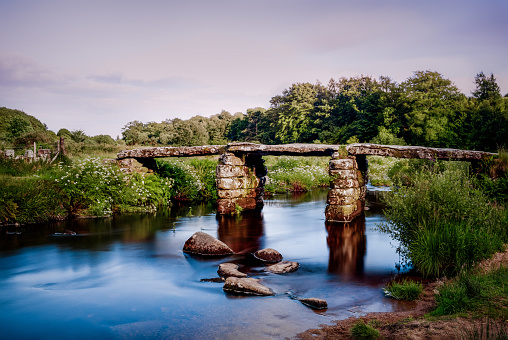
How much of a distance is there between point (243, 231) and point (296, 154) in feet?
11.8

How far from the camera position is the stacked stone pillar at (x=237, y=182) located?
14.2m

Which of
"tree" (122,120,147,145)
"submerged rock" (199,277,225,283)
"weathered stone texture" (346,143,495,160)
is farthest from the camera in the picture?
"tree" (122,120,147,145)

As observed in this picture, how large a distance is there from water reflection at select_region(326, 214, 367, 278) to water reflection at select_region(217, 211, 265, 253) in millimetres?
1948

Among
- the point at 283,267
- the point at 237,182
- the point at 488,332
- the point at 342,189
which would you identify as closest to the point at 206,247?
the point at 283,267

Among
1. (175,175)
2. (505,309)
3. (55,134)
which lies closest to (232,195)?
(175,175)

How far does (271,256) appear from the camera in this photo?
28.7 ft

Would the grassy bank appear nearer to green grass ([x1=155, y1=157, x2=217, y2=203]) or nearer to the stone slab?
green grass ([x1=155, y1=157, x2=217, y2=203])

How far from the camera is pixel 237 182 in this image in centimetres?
1452

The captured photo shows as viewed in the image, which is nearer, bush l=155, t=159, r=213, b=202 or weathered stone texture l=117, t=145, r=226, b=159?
weathered stone texture l=117, t=145, r=226, b=159

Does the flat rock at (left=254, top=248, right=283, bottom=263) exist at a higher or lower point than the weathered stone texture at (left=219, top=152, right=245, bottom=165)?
lower

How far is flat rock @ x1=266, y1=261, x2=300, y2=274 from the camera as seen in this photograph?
7.85m

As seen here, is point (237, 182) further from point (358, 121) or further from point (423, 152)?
point (358, 121)

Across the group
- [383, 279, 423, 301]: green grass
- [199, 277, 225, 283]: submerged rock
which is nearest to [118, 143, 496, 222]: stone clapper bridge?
[383, 279, 423, 301]: green grass

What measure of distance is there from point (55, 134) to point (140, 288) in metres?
38.7
